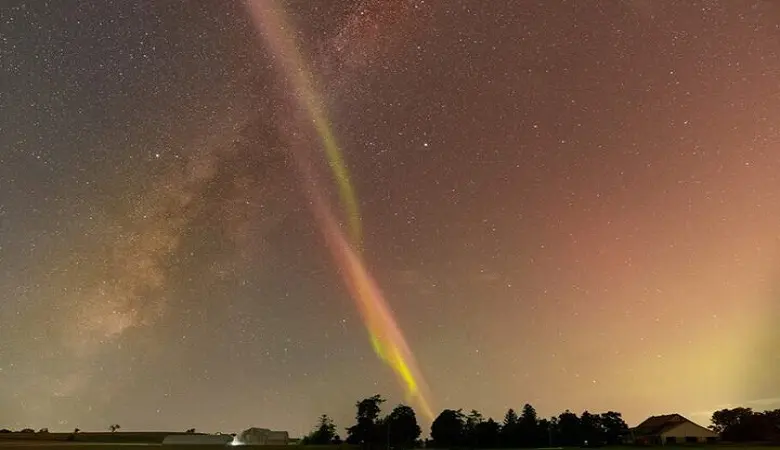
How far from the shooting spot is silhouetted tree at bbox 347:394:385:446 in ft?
403

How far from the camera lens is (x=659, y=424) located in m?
139

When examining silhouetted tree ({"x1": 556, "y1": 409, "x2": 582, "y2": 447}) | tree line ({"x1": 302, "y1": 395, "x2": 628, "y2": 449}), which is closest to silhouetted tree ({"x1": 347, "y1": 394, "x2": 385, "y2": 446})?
tree line ({"x1": 302, "y1": 395, "x2": 628, "y2": 449})

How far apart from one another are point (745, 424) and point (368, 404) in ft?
222

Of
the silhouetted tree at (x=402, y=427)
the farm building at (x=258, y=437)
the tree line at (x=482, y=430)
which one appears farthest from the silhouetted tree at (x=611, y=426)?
the farm building at (x=258, y=437)

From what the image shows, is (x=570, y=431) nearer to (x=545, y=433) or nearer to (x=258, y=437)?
(x=545, y=433)

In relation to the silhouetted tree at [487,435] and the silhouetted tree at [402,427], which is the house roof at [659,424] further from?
the silhouetted tree at [402,427]

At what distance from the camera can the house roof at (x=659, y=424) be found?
129363 millimetres

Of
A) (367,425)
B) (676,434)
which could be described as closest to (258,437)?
(367,425)

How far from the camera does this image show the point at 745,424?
4195 inches

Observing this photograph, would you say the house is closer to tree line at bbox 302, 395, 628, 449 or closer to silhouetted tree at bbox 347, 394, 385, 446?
tree line at bbox 302, 395, 628, 449

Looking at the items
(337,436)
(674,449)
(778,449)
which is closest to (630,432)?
(674,449)

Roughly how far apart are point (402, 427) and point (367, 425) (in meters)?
8.70

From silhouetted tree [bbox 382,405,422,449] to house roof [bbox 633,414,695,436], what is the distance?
4936cm

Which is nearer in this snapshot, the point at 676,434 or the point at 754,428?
the point at 754,428
